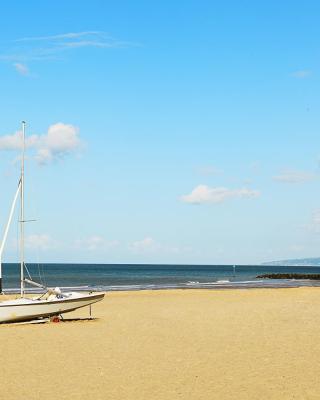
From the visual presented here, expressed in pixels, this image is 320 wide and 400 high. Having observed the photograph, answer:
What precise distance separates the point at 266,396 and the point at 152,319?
56.2 feet

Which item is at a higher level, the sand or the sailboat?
the sailboat

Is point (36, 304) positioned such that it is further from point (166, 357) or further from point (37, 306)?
point (166, 357)

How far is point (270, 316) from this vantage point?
1280 inches

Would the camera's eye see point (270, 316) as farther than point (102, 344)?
Yes

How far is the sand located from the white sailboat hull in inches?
32.7

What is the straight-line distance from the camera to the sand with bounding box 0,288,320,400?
15273 millimetres

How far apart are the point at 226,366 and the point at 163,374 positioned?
2.26 m

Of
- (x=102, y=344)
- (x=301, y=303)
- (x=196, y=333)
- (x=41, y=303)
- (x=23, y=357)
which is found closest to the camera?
(x=23, y=357)

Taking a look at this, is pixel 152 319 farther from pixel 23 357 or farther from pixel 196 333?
pixel 23 357

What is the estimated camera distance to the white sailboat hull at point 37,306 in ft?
93.6

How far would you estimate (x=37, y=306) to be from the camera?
29.1 metres

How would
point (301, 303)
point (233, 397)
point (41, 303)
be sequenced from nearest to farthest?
point (233, 397), point (41, 303), point (301, 303)

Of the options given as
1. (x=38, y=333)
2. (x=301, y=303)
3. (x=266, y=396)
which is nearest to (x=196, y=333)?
(x=38, y=333)

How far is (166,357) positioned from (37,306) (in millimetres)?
11252
